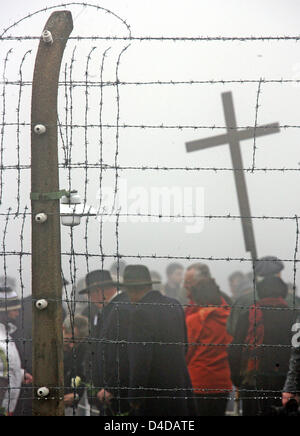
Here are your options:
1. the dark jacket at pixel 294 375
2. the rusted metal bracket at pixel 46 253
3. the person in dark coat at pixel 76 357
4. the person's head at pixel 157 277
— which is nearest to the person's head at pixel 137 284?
the person in dark coat at pixel 76 357

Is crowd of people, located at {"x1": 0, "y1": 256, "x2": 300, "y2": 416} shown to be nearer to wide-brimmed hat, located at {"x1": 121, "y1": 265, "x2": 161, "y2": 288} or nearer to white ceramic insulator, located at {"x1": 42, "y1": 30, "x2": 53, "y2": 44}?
wide-brimmed hat, located at {"x1": 121, "y1": 265, "x2": 161, "y2": 288}

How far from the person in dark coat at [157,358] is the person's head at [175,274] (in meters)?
3.53

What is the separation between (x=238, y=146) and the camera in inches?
337

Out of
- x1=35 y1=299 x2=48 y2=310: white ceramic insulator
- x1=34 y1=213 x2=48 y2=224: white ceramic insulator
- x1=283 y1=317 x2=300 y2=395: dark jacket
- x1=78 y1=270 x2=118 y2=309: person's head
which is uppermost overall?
x1=34 y1=213 x2=48 y2=224: white ceramic insulator

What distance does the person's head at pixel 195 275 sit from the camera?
664 cm

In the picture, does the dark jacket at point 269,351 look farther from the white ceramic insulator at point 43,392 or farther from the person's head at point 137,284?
the white ceramic insulator at point 43,392

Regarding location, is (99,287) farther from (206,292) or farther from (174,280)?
(174,280)

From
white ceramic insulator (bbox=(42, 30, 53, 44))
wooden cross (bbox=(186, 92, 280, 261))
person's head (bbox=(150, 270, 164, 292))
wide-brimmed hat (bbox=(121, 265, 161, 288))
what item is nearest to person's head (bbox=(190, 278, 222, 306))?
wide-brimmed hat (bbox=(121, 265, 161, 288))

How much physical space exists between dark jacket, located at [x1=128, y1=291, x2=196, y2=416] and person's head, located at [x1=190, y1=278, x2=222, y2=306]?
30.6 inches

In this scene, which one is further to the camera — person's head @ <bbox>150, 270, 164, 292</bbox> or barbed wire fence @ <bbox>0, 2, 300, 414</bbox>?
person's head @ <bbox>150, 270, 164, 292</bbox>

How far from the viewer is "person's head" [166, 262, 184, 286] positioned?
9.35 metres

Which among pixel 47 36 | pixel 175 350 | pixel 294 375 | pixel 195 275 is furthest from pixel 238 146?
pixel 47 36

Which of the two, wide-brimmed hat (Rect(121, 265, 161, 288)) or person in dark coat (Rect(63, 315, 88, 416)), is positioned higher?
wide-brimmed hat (Rect(121, 265, 161, 288))

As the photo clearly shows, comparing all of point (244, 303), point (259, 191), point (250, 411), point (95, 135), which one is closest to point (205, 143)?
point (259, 191)
